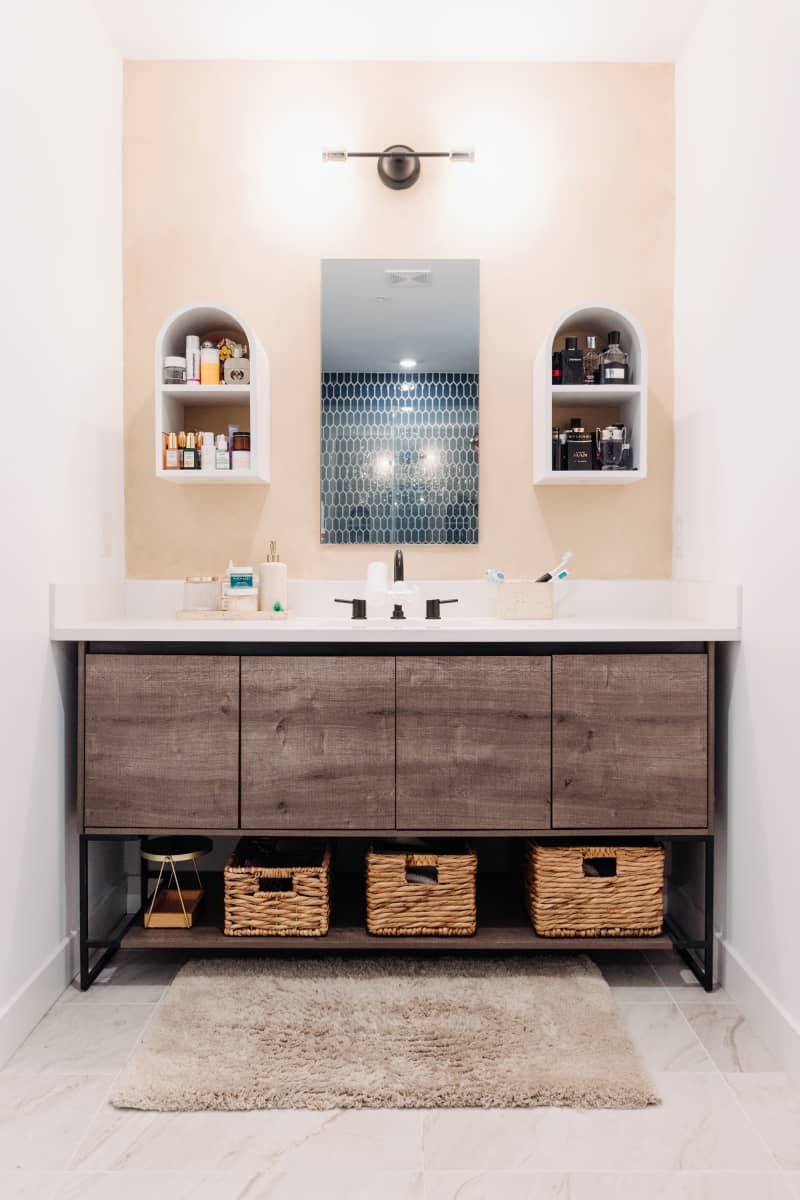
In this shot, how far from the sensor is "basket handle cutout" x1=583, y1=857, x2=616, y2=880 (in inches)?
81.3

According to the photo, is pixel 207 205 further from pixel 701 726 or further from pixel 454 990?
pixel 454 990

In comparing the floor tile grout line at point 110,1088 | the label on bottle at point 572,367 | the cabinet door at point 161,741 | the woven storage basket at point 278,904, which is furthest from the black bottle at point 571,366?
the floor tile grout line at point 110,1088

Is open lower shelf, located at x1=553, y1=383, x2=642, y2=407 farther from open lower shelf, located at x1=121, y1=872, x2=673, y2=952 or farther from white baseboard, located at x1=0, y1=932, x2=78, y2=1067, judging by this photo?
white baseboard, located at x1=0, y1=932, x2=78, y2=1067

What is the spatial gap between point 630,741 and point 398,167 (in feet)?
6.13

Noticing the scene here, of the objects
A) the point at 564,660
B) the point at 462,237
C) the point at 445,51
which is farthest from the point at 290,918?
the point at 445,51

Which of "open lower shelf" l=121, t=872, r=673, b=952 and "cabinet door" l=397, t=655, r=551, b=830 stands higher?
"cabinet door" l=397, t=655, r=551, b=830

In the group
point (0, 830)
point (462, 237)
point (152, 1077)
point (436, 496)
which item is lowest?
point (152, 1077)

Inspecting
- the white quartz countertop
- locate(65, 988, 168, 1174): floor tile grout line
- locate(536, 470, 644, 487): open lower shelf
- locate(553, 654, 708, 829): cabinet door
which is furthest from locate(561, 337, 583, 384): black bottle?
locate(65, 988, 168, 1174): floor tile grout line

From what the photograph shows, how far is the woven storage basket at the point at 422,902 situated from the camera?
1998 mm

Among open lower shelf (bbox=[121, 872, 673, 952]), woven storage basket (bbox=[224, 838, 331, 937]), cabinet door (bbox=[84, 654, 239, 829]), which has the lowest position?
open lower shelf (bbox=[121, 872, 673, 952])

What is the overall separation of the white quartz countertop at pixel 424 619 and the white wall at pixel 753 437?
13 centimetres

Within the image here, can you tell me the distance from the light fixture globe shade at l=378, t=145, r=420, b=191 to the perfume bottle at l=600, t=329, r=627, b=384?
32.4 inches

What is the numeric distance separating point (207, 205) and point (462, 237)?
0.82 meters

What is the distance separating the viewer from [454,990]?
1.95 m
